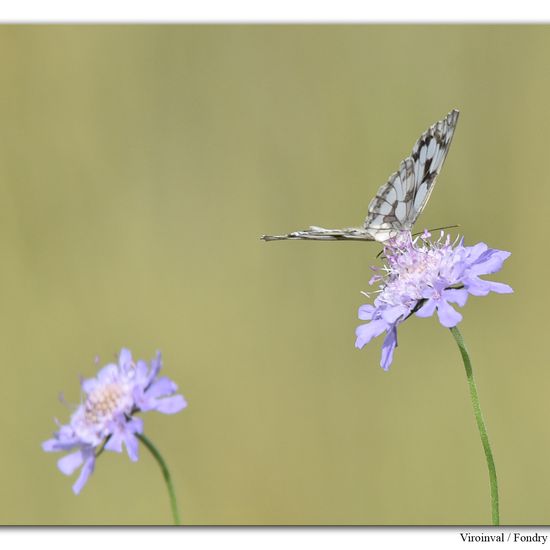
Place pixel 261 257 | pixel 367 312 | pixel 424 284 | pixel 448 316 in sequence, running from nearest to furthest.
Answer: pixel 448 316
pixel 424 284
pixel 367 312
pixel 261 257

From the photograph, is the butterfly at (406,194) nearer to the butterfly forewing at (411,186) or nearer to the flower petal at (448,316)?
the butterfly forewing at (411,186)

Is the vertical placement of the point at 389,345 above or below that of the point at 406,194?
below

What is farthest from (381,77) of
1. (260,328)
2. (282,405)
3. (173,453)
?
(173,453)

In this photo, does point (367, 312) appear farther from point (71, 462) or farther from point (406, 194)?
point (71, 462)

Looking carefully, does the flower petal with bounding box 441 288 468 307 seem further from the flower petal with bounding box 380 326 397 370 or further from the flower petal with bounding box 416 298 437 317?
the flower petal with bounding box 380 326 397 370

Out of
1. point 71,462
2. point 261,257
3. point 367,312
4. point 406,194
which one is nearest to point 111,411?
point 71,462

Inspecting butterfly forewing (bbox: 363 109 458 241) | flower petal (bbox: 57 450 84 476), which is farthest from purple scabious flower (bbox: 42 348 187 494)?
→ butterfly forewing (bbox: 363 109 458 241)

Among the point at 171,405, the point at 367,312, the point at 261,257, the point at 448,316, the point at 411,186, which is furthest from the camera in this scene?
the point at 261,257
